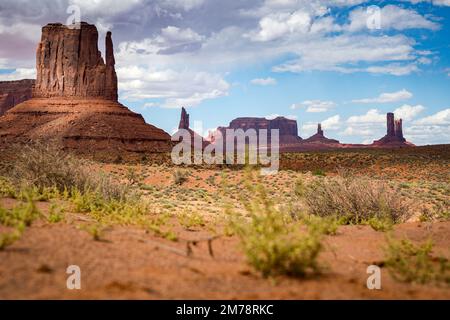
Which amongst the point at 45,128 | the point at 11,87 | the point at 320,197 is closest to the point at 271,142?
the point at 11,87

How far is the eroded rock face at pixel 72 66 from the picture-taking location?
7356 centimetres

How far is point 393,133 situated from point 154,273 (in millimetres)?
147242

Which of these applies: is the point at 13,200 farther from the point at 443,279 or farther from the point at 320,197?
the point at 443,279

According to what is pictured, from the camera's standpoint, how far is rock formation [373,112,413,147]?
14050 cm

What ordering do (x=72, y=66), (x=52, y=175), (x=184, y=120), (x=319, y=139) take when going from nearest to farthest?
(x=52, y=175)
(x=72, y=66)
(x=184, y=120)
(x=319, y=139)

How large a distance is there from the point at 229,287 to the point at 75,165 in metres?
8.39

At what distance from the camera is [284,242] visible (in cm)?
441

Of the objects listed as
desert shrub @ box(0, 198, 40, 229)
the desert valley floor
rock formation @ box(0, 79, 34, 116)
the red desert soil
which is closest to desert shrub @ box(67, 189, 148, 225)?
the desert valley floor

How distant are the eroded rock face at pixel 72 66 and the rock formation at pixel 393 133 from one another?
312ft

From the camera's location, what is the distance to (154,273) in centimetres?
435

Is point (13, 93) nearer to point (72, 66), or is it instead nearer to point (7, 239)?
point (72, 66)

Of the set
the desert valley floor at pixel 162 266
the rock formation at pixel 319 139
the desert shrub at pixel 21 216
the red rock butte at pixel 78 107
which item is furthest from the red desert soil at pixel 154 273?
the rock formation at pixel 319 139

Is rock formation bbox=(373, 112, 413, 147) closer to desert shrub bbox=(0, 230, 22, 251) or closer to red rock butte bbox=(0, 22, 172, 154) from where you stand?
red rock butte bbox=(0, 22, 172, 154)

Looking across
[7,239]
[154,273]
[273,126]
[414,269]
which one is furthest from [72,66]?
[273,126]
